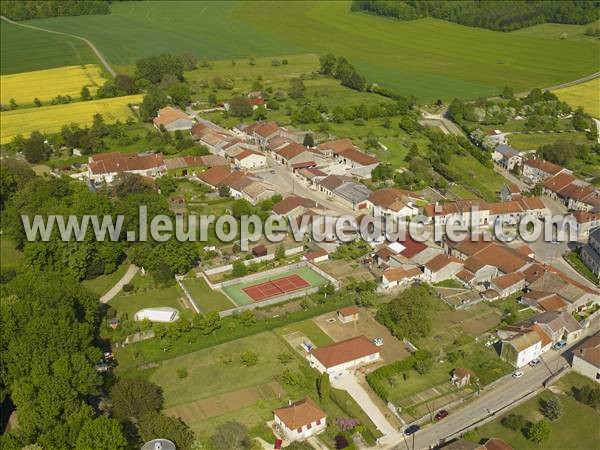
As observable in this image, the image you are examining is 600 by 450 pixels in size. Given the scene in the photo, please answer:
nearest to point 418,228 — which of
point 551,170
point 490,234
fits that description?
point 490,234

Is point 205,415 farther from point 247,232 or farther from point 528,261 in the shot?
point 528,261

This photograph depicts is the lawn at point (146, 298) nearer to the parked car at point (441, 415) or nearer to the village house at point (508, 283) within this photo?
the parked car at point (441, 415)

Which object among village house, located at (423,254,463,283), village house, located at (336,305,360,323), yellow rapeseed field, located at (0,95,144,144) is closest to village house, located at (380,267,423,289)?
village house, located at (423,254,463,283)

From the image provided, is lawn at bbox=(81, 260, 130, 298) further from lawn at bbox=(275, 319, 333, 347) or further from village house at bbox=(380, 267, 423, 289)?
village house at bbox=(380, 267, 423, 289)

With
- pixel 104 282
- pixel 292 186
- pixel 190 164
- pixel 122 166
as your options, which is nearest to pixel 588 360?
pixel 104 282

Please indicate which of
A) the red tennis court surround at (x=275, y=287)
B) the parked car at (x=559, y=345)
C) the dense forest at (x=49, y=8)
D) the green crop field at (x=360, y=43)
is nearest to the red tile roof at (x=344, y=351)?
the red tennis court surround at (x=275, y=287)
